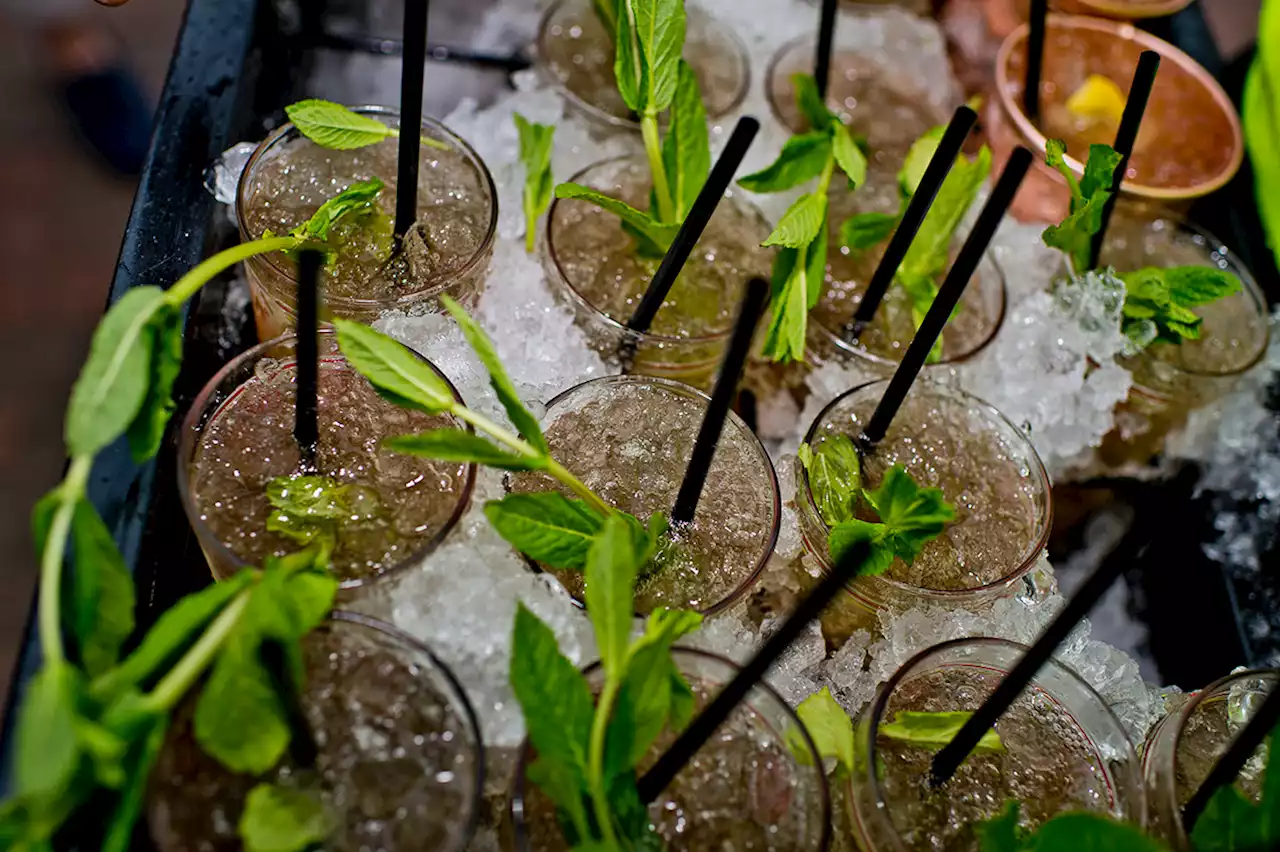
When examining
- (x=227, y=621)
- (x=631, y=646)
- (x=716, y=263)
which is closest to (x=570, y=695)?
(x=631, y=646)

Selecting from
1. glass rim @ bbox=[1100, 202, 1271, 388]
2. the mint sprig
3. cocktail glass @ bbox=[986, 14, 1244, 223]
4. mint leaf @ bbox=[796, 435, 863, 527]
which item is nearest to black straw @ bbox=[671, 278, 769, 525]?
the mint sprig

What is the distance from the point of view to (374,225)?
136 centimetres

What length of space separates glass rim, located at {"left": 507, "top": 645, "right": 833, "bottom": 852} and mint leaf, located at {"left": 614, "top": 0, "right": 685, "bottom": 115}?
706 mm

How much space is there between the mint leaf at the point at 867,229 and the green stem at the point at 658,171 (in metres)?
0.24

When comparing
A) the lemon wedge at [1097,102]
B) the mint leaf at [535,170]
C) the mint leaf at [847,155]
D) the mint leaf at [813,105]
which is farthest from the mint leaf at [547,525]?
the lemon wedge at [1097,102]

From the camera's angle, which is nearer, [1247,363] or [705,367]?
[705,367]

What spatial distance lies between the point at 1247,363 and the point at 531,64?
120cm

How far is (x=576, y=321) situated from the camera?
4.58ft

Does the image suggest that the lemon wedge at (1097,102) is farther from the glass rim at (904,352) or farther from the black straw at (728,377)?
the black straw at (728,377)

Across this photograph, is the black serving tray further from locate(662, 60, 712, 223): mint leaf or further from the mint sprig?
locate(662, 60, 712, 223): mint leaf

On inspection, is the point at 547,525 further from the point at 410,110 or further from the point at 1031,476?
the point at 1031,476

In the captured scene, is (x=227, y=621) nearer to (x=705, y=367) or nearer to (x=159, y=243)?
(x=159, y=243)

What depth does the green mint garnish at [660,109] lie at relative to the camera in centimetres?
133

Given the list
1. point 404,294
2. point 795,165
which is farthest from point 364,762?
point 795,165
